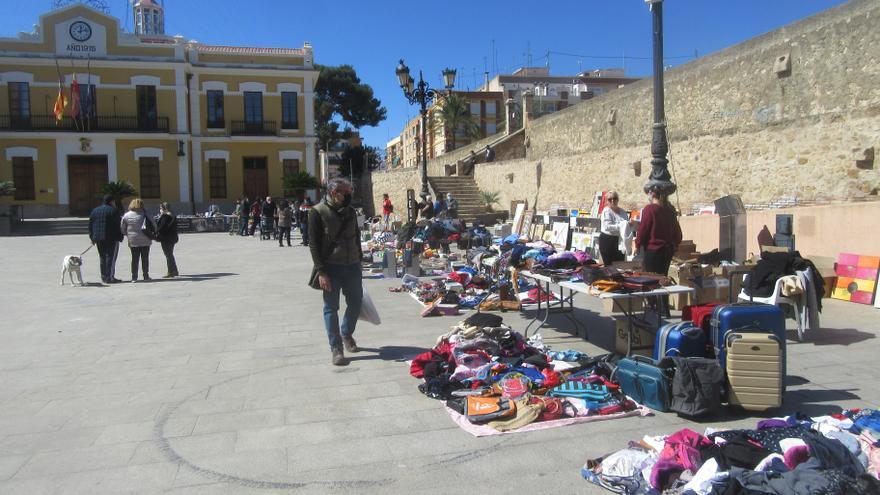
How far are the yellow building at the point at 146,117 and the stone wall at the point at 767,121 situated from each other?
2154cm

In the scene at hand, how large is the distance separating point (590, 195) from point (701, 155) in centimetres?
526

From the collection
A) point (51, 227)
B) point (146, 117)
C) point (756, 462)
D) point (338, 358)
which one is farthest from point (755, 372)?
point (146, 117)

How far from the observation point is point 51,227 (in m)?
28.6

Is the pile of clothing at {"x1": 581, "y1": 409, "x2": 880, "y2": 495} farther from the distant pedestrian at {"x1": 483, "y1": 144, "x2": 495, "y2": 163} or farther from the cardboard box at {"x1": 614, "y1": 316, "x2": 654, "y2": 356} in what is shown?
the distant pedestrian at {"x1": 483, "y1": 144, "x2": 495, "y2": 163}

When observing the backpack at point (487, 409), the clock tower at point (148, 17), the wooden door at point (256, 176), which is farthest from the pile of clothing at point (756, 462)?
the clock tower at point (148, 17)

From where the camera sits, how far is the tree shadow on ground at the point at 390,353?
6395 mm

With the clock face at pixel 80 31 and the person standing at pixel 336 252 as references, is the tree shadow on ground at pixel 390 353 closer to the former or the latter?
the person standing at pixel 336 252

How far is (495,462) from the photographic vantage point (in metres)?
3.94

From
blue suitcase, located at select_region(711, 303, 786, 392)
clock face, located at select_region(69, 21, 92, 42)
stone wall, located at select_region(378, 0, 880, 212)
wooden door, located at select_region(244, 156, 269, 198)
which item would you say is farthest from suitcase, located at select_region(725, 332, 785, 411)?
clock face, located at select_region(69, 21, 92, 42)

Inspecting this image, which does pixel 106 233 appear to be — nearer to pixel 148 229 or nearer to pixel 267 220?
pixel 148 229

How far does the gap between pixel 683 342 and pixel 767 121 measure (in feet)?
33.0

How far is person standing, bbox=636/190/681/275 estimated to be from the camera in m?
7.18

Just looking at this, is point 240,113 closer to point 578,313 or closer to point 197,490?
point 578,313

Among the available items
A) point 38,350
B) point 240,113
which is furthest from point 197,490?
point 240,113
